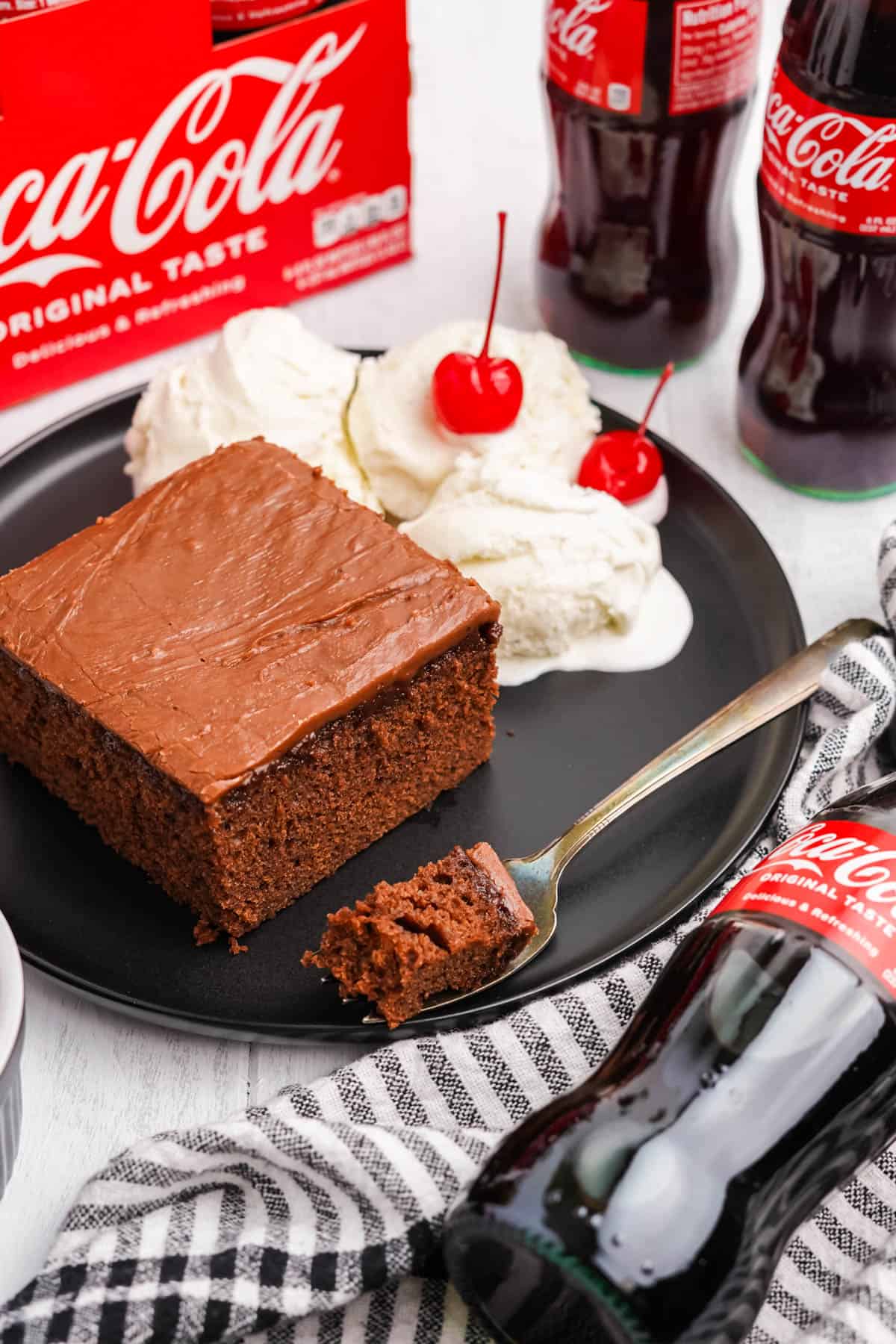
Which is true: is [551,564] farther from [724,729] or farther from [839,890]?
[839,890]

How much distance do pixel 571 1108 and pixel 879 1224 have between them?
481 millimetres

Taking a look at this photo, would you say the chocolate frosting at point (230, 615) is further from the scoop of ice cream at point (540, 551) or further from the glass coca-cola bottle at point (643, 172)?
the glass coca-cola bottle at point (643, 172)

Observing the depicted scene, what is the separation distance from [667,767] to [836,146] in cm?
105

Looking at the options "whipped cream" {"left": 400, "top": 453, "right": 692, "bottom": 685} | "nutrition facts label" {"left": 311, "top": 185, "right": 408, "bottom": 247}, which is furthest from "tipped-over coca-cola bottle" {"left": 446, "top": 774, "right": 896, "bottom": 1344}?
"nutrition facts label" {"left": 311, "top": 185, "right": 408, "bottom": 247}

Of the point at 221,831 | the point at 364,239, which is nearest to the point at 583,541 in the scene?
the point at 221,831

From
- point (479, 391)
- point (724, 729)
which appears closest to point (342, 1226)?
point (724, 729)

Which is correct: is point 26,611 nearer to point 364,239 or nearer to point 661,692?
point 661,692

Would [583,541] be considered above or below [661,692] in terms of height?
above

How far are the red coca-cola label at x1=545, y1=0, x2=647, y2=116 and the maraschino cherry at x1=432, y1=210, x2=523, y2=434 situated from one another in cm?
34

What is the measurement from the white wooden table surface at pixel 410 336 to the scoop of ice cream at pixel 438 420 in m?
0.35

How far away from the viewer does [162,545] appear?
247 centimetres

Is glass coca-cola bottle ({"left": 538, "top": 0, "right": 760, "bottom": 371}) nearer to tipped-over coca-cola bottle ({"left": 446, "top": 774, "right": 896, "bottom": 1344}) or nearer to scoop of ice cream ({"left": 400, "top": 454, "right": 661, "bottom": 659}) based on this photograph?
scoop of ice cream ({"left": 400, "top": 454, "right": 661, "bottom": 659})

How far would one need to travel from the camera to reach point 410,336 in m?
3.46

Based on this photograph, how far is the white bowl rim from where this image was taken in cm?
186
